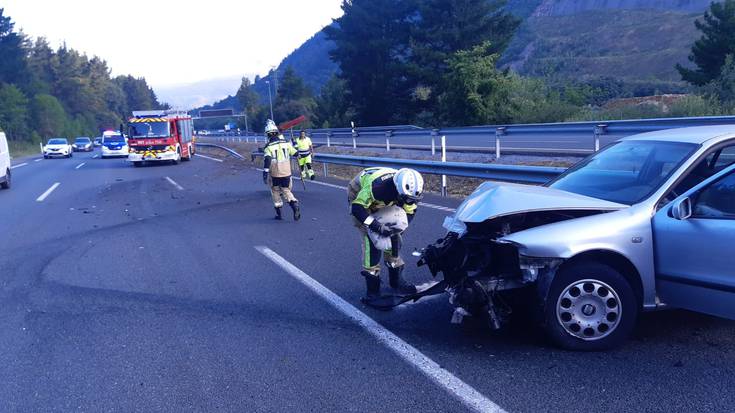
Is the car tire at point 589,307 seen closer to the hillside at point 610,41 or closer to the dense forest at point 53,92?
the hillside at point 610,41

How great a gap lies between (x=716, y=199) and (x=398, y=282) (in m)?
2.84

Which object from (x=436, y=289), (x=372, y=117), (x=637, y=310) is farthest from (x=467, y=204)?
(x=372, y=117)

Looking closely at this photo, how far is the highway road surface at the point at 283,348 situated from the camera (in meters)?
3.95

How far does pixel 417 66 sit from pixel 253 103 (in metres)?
88.1

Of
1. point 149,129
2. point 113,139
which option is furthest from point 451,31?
point 113,139

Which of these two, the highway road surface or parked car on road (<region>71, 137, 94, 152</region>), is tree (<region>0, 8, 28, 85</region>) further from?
Answer: the highway road surface

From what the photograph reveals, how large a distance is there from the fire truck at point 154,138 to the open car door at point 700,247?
91.8 feet

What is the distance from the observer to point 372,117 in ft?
159

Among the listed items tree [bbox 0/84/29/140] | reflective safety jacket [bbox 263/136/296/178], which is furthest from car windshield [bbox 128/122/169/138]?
tree [bbox 0/84/29/140]

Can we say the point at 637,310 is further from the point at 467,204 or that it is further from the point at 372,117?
the point at 372,117

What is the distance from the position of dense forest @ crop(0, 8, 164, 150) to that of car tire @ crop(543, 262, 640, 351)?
75.2m

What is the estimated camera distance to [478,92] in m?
33.6

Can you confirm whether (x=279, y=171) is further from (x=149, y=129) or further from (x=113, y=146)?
(x=113, y=146)

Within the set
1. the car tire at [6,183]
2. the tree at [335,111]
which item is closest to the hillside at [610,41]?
the tree at [335,111]
